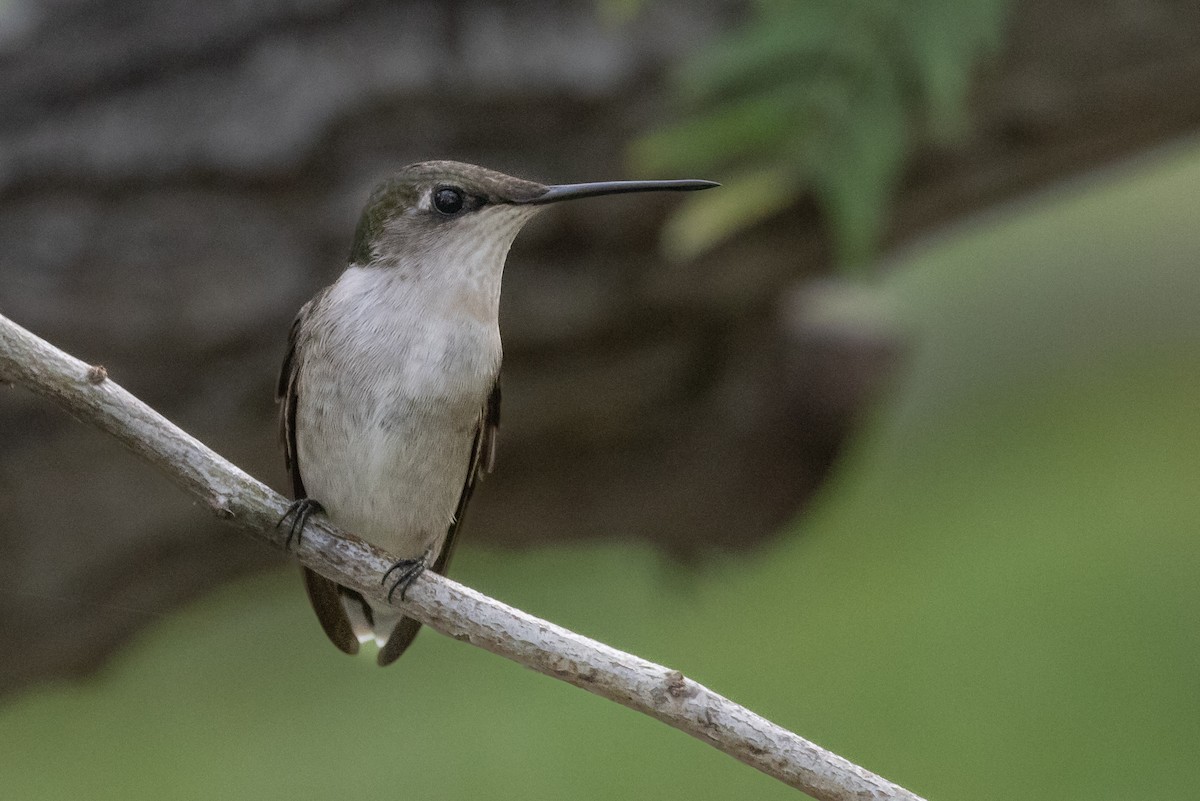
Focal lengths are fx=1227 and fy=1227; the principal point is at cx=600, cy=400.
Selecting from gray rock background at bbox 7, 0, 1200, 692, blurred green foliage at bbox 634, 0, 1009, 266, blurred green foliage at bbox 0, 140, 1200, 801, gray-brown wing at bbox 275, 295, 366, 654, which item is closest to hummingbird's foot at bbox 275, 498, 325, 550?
gray-brown wing at bbox 275, 295, 366, 654

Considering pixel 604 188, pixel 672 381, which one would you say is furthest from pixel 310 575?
pixel 672 381

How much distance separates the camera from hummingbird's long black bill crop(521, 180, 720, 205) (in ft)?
2.29

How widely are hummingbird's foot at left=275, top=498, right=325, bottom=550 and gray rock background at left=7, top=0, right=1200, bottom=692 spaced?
A: 1060 millimetres

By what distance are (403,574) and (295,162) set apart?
3.93 ft

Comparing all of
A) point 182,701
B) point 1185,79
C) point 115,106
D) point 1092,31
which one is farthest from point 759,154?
point 182,701

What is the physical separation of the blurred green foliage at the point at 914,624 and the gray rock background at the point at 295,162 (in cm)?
34

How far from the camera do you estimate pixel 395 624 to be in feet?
3.73

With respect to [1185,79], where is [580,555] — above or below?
below

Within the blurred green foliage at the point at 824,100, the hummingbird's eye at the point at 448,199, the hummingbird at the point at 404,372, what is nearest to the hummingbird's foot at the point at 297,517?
the hummingbird at the point at 404,372

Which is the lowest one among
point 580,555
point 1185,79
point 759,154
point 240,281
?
point 580,555

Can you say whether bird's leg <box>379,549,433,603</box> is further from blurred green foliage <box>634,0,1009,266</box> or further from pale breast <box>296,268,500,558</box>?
blurred green foliage <box>634,0,1009,266</box>

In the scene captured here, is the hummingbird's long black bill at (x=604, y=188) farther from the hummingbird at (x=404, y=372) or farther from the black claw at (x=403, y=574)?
the black claw at (x=403, y=574)

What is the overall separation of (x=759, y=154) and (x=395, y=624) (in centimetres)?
103

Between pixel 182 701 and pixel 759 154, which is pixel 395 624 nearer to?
pixel 759 154
